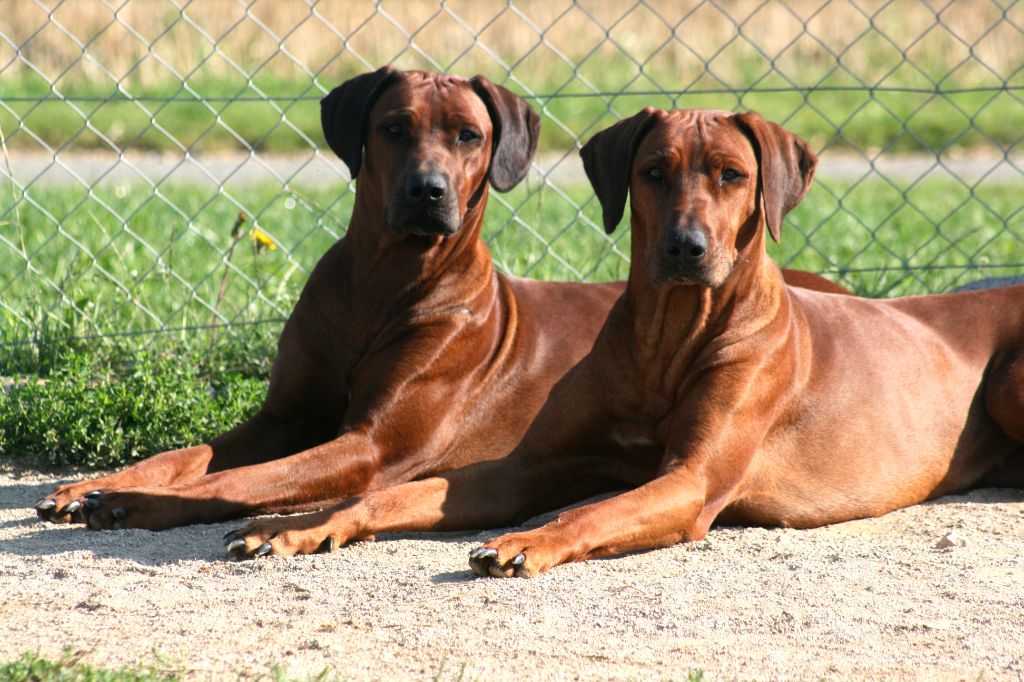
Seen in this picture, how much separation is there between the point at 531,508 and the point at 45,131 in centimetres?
920

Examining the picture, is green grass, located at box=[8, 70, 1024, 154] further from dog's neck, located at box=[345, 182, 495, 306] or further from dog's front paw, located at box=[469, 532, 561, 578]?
dog's front paw, located at box=[469, 532, 561, 578]

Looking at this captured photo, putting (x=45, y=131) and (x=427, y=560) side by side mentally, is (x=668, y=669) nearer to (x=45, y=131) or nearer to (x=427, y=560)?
(x=427, y=560)

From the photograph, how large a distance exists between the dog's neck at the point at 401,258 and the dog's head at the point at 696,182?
64cm

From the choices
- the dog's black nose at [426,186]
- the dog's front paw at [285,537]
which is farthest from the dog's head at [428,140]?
the dog's front paw at [285,537]

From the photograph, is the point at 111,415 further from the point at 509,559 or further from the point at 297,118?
the point at 297,118

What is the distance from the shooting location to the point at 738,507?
4.36 meters

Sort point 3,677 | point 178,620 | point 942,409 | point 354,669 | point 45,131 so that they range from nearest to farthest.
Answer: point 3,677
point 354,669
point 178,620
point 942,409
point 45,131

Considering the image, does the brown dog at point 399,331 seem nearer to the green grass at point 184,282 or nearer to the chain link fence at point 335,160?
the green grass at point 184,282

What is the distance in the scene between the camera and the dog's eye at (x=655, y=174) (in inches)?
164

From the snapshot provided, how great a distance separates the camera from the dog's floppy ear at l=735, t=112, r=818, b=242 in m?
4.18

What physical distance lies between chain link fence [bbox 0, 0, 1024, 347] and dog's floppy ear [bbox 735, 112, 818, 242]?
5.11 ft

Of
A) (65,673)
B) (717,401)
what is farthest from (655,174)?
(65,673)

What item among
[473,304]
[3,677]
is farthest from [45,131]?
[3,677]

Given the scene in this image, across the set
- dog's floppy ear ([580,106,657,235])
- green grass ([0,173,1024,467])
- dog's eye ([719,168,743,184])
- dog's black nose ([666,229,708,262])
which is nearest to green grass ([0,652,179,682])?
dog's black nose ([666,229,708,262])
